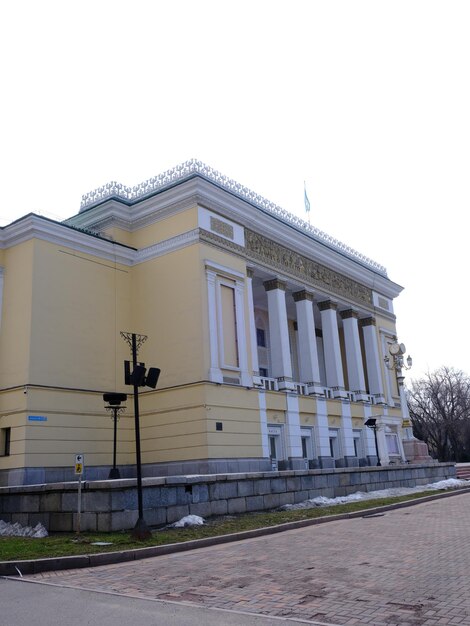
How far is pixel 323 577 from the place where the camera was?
8398 millimetres

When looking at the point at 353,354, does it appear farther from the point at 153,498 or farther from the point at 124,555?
the point at 124,555

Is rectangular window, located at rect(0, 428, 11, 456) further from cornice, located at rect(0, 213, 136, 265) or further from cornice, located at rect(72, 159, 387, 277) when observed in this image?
cornice, located at rect(72, 159, 387, 277)

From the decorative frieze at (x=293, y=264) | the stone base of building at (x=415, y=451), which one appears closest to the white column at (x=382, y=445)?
the stone base of building at (x=415, y=451)

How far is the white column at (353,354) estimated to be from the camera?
36.3 meters

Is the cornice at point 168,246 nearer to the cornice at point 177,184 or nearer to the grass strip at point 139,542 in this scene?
the cornice at point 177,184

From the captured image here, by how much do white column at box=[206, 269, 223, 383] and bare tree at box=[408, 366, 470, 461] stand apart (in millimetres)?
54947

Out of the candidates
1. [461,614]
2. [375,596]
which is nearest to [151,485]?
[375,596]

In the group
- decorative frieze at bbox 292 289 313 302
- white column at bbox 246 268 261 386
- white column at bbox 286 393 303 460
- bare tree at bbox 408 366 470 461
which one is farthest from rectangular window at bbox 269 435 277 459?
bare tree at bbox 408 366 470 461

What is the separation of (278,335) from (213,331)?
580 cm

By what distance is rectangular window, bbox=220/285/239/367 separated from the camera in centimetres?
2577

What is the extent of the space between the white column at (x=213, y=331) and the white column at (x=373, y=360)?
16.3 metres

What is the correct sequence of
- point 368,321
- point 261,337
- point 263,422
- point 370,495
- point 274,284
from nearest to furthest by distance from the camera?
point 370,495 < point 263,422 < point 274,284 < point 261,337 < point 368,321

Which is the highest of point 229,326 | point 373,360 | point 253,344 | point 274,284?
point 274,284

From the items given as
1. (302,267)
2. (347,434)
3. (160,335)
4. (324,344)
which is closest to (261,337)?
(324,344)
